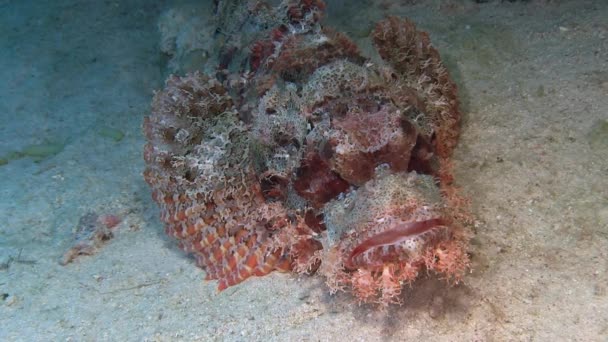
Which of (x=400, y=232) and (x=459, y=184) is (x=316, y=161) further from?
(x=459, y=184)

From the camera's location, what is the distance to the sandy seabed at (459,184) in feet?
9.80

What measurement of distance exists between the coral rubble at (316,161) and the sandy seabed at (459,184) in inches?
9.2

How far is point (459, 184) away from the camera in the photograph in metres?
3.87

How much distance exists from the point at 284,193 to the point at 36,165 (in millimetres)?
3900

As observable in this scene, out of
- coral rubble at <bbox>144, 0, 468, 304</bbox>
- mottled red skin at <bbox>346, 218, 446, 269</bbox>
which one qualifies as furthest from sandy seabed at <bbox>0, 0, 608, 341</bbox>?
mottled red skin at <bbox>346, 218, 446, 269</bbox>

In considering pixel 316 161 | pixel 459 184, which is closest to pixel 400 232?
pixel 316 161

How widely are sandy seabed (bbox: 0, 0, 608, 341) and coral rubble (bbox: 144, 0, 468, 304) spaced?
9.2 inches

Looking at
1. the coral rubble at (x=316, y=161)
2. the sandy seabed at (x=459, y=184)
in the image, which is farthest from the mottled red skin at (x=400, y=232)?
the sandy seabed at (x=459, y=184)

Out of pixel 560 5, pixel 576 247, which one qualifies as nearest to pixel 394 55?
pixel 576 247

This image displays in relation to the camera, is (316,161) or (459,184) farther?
(459,184)

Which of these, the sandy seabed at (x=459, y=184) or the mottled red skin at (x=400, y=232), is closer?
the mottled red skin at (x=400, y=232)

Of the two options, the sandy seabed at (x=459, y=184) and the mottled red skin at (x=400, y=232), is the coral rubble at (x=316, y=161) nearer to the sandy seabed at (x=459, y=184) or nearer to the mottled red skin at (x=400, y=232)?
the mottled red skin at (x=400, y=232)

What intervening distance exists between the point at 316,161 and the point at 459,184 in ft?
4.30

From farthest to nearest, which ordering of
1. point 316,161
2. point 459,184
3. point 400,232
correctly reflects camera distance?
point 459,184, point 316,161, point 400,232
